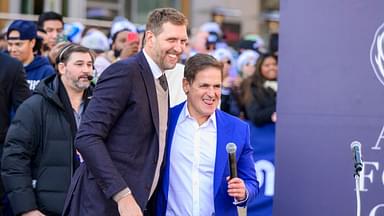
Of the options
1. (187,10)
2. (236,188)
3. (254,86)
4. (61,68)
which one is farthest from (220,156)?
(187,10)

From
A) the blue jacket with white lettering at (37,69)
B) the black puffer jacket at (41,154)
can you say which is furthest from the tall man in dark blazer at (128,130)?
the blue jacket with white lettering at (37,69)

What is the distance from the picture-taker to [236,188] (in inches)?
170

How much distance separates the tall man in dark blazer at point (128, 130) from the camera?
406 centimetres

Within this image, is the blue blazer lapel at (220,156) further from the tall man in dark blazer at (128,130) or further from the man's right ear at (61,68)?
the man's right ear at (61,68)

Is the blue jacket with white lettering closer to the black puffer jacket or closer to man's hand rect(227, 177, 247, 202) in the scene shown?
the black puffer jacket

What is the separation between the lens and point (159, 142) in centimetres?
429

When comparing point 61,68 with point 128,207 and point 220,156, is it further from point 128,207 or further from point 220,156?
point 128,207

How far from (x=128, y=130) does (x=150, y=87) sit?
0.85 ft

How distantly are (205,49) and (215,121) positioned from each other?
5.67 m

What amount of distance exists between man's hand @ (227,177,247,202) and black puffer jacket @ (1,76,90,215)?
1488 mm

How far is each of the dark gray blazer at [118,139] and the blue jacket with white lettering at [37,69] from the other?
287 cm

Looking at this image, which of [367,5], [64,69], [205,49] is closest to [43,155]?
[64,69]

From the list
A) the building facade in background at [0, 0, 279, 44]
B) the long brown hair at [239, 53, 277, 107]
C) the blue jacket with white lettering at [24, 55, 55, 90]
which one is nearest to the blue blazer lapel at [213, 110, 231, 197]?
the blue jacket with white lettering at [24, 55, 55, 90]

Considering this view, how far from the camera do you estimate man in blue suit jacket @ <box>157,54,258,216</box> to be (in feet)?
14.7
